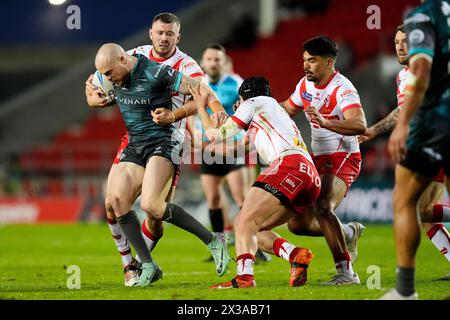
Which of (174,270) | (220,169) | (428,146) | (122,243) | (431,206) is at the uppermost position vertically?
(428,146)

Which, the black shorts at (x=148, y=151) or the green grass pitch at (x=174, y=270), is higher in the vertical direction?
the black shorts at (x=148, y=151)

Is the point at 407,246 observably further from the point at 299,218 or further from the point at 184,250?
the point at 184,250

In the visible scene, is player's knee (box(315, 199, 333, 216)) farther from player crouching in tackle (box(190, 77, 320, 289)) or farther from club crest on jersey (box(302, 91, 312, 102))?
club crest on jersey (box(302, 91, 312, 102))

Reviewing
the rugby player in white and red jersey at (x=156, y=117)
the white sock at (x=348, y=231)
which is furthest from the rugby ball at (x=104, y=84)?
the white sock at (x=348, y=231)

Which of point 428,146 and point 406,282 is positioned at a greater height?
point 428,146

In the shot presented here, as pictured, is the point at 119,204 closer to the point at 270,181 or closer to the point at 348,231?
the point at 270,181

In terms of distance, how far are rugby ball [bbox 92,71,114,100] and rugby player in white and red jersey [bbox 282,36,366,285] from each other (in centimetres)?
200

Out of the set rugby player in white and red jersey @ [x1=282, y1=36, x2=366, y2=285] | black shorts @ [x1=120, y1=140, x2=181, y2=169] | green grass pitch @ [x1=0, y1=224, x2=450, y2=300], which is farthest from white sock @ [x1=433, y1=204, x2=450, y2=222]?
black shorts @ [x1=120, y1=140, x2=181, y2=169]

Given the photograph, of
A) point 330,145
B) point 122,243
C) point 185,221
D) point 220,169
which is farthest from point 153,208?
point 220,169

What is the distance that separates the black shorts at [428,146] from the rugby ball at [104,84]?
355cm

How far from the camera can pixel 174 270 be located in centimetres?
1089

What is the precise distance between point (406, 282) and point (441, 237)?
275 centimetres

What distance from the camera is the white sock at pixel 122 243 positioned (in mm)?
9188

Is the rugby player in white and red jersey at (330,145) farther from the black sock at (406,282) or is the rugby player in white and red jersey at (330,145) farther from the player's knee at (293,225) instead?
the black sock at (406,282)
